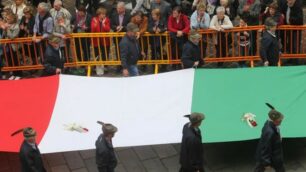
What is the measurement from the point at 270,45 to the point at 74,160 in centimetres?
401

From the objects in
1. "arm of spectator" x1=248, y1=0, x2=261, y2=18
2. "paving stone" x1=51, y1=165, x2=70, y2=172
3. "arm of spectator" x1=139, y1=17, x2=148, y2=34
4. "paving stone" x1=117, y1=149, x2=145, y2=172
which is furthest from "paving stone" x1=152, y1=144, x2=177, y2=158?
"arm of spectator" x1=248, y1=0, x2=261, y2=18

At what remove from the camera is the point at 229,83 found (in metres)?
9.45

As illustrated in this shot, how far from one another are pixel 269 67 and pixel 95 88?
10.0ft

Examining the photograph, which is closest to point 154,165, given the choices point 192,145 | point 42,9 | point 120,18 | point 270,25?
point 192,145

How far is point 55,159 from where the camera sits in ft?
30.2

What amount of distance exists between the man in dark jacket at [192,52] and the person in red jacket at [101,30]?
6.90 feet

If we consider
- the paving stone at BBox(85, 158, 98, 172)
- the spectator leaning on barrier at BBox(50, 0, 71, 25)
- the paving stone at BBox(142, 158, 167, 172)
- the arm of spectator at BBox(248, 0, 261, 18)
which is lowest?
the paving stone at BBox(142, 158, 167, 172)

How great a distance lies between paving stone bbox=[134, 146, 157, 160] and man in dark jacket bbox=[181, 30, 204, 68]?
174 centimetres

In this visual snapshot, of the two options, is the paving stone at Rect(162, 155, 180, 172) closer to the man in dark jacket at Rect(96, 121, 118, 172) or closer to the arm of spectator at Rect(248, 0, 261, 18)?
the man in dark jacket at Rect(96, 121, 118, 172)

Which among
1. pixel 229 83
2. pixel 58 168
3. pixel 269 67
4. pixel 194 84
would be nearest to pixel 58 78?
pixel 58 168

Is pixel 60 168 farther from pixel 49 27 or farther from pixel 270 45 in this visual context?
pixel 270 45

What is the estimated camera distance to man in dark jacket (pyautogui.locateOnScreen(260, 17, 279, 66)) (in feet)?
32.1

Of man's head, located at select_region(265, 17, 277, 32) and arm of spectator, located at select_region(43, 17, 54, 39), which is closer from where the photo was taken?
man's head, located at select_region(265, 17, 277, 32)

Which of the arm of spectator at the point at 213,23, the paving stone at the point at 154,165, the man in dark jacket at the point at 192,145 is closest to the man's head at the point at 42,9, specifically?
the arm of spectator at the point at 213,23
